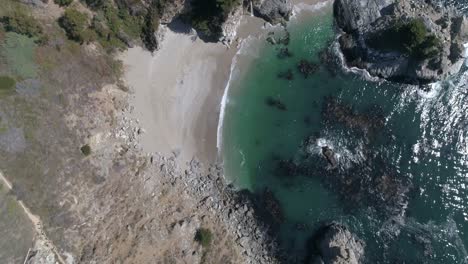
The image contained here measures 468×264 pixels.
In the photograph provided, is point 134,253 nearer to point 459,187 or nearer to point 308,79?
point 308,79

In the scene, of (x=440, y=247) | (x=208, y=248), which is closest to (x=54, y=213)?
(x=208, y=248)

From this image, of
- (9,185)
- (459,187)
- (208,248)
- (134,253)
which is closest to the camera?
(9,185)

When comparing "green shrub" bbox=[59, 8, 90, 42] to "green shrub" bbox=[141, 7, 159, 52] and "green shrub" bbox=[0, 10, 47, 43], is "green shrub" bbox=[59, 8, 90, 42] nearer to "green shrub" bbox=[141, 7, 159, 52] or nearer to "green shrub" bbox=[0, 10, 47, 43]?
"green shrub" bbox=[0, 10, 47, 43]

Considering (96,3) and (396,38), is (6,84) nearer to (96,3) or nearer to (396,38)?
(96,3)

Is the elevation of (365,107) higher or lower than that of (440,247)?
higher

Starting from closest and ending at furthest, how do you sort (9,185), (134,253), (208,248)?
(9,185) → (134,253) → (208,248)

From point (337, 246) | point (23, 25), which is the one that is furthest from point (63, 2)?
point (337, 246)
